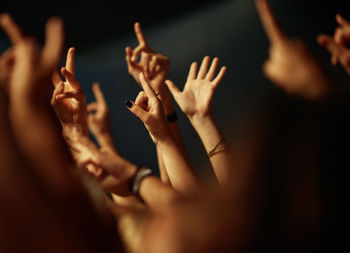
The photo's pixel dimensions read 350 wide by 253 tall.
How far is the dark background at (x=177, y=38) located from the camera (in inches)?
58.4

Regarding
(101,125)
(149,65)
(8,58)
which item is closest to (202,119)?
(149,65)

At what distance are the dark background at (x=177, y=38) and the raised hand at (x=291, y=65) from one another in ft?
2.62

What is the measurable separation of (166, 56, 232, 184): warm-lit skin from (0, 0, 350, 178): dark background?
485 mm

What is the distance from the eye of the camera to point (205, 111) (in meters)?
0.91

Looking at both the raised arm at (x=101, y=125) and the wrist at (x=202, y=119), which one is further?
the raised arm at (x=101, y=125)

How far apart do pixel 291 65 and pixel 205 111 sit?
34cm

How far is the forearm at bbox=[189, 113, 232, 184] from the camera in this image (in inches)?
31.5

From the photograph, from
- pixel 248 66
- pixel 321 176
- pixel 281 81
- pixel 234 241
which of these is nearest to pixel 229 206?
pixel 234 241

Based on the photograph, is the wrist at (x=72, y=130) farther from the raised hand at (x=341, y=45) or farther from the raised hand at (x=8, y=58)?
the raised hand at (x=341, y=45)

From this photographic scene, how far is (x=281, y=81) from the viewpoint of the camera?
592mm

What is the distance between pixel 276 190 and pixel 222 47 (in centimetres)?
137

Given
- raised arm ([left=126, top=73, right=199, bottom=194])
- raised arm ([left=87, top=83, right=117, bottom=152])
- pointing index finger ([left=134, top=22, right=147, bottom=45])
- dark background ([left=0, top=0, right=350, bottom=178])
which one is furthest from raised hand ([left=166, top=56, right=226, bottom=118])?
raised arm ([left=87, top=83, right=117, bottom=152])

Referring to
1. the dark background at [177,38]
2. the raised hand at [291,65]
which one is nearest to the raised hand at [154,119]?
the raised hand at [291,65]

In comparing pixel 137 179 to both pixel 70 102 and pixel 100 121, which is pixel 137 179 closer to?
pixel 70 102
